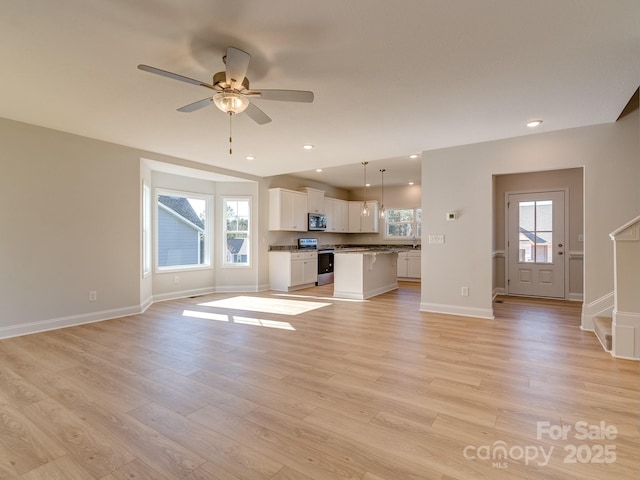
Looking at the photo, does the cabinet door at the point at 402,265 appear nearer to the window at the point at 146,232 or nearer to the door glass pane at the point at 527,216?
the door glass pane at the point at 527,216

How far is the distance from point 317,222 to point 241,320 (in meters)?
4.16

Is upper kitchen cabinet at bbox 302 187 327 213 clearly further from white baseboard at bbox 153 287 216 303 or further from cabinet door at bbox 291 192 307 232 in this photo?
white baseboard at bbox 153 287 216 303

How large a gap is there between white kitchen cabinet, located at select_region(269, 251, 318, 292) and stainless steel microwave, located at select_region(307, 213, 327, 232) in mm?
747

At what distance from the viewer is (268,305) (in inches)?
221

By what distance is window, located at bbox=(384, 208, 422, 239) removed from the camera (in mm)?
9273

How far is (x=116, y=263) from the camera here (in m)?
4.73

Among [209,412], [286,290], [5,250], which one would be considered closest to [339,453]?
[209,412]

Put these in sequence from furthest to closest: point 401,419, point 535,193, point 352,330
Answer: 1. point 535,193
2. point 352,330
3. point 401,419

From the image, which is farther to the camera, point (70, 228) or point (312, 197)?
point (312, 197)

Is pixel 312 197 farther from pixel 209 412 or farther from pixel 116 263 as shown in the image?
pixel 209 412

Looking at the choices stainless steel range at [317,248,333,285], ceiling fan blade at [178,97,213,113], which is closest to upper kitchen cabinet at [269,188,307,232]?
stainless steel range at [317,248,333,285]

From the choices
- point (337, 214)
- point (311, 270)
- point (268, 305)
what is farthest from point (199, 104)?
point (337, 214)

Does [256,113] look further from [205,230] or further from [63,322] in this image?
[205,230]

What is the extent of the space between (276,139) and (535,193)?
5.12m
